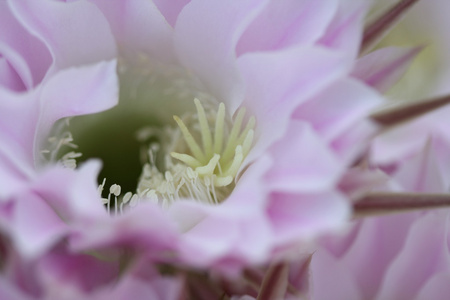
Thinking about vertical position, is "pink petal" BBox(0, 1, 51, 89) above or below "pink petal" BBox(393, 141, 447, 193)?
above

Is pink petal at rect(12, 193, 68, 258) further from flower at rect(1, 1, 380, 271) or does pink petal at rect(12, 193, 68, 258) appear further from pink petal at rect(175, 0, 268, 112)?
pink petal at rect(175, 0, 268, 112)

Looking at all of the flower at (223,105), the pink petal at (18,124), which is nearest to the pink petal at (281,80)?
A: the flower at (223,105)

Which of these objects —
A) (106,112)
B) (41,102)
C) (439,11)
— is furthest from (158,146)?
(439,11)

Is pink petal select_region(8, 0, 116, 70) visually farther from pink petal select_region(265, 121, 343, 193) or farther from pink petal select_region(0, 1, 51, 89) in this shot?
pink petal select_region(265, 121, 343, 193)

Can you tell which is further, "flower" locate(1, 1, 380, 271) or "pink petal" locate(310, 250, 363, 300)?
"pink petal" locate(310, 250, 363, 300)

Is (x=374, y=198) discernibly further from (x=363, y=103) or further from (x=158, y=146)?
(x=158, y=146)

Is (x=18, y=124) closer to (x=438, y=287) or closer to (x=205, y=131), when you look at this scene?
(x=205, y=131)

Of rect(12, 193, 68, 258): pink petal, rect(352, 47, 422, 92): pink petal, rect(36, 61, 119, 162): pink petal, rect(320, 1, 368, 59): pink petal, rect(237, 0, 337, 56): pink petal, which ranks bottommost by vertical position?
rect(352, 47, 422, 92): pink petal

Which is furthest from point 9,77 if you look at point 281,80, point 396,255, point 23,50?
point 396,255

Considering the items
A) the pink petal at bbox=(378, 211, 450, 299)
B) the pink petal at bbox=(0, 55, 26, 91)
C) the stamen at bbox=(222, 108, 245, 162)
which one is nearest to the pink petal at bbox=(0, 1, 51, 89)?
the pink petal at bbox=(0, 55, 26, 91)
